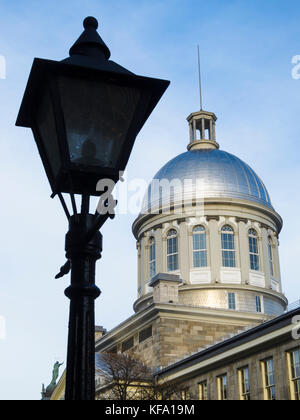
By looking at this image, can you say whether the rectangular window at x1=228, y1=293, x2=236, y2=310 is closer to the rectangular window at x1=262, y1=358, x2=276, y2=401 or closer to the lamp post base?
the rectangular window at x1=262, y1=358, x2=276, y2=401

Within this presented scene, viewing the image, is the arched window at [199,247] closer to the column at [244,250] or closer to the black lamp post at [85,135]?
the column at [244,250]

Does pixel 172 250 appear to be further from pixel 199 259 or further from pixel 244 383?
pixel 244 383

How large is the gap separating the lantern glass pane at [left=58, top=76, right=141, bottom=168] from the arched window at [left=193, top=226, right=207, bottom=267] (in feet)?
147

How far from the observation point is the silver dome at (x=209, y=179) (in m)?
51.4

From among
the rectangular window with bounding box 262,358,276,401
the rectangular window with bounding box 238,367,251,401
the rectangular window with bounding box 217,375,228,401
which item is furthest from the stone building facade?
the rectangular window with bounding box 262,358,276,401

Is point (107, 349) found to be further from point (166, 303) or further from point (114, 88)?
point (114, 88)

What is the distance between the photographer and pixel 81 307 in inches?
166

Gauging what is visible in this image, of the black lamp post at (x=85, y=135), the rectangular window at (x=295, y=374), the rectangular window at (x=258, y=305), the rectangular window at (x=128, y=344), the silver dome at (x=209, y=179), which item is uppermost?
the silver dome at (x=209, y=179)

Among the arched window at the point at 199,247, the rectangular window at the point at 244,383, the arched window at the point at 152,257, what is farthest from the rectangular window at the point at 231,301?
the rectangular window at the point at 244,383

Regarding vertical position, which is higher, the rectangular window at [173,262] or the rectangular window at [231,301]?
the rectangular window at [173,262]

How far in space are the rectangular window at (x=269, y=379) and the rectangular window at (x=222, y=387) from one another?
3.31 m

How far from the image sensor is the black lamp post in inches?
169

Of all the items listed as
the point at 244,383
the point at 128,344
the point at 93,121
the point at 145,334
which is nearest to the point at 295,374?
the point at 244,383
